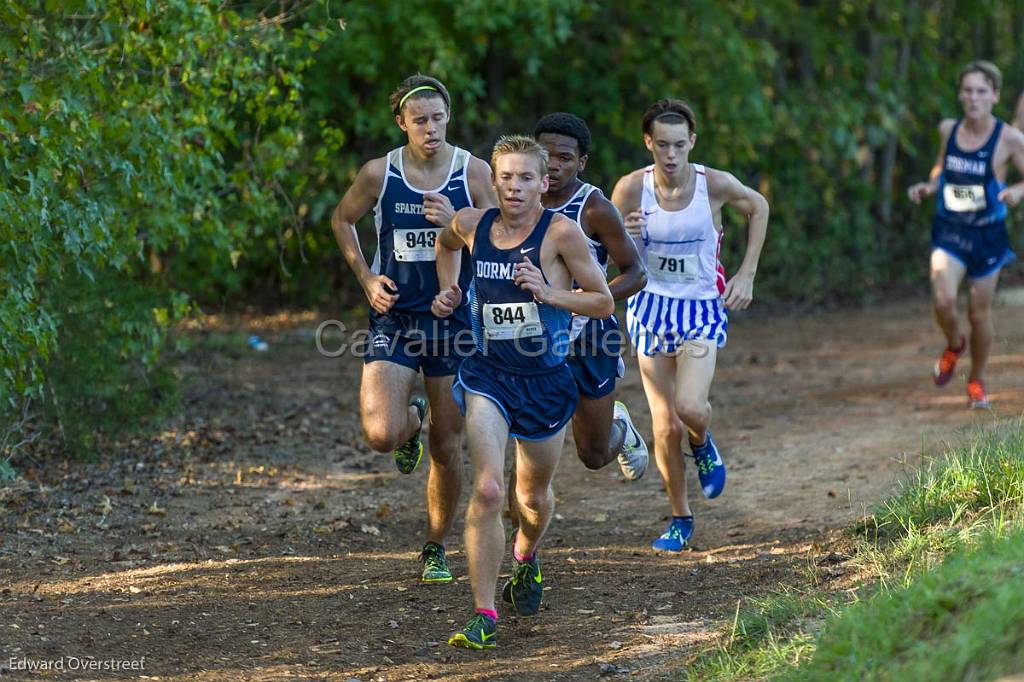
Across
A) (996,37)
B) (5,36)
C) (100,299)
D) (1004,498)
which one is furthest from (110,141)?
(996,37)

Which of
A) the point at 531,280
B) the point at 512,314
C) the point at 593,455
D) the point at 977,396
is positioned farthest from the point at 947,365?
the point at 531,280

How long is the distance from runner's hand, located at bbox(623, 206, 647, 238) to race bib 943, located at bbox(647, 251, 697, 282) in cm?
13

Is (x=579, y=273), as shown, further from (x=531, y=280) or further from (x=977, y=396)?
(x=977, y=396)

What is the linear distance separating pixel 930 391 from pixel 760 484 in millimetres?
2922

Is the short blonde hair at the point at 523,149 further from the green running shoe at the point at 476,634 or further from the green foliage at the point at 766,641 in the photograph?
the green foliage at the point at 766,641

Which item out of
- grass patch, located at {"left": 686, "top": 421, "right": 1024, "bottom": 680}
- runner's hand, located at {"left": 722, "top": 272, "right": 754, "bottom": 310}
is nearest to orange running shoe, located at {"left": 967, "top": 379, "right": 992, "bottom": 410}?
grass patch, located at {"left": 686, "top": 421, "right": 1024, "bottom": 680}

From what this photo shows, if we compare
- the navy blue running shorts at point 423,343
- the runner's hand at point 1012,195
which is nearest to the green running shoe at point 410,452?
the navy blue running shorts at point 423,343

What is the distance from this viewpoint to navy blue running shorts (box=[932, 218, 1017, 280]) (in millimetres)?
9125

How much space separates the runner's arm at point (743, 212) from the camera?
649 cm

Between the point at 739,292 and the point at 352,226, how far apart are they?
6.16ft

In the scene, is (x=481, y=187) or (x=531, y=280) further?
(x=481, y=187)

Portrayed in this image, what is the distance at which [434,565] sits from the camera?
243 inches

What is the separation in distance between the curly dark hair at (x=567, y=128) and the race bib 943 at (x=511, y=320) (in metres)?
0.97

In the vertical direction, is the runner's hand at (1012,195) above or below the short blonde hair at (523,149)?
below
